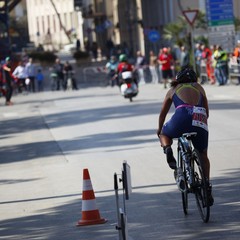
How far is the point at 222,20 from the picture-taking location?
1802 inches

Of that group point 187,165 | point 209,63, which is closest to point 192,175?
point 187,165

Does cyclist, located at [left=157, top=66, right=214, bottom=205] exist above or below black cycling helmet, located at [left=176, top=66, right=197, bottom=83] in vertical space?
below

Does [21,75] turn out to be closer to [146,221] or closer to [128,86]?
[128,86]

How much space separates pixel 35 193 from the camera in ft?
51.9

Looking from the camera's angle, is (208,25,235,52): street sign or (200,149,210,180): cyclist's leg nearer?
(200,149,210,180): cyclist's leg

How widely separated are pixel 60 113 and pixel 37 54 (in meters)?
41.4

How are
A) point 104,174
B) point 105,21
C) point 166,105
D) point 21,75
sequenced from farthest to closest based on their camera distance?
1. point 105,21
2. point 21,75
3. point 104,174
4. point 166,105

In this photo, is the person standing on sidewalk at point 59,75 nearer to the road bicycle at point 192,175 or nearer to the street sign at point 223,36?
the street sign at point 223,36

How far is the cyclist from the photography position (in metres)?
12.0

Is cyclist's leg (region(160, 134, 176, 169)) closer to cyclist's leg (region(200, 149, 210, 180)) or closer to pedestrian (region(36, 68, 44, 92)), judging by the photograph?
cyclist's leg (region(200, 149, 210, 180))

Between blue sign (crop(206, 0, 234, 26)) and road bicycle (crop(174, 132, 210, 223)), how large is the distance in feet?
111

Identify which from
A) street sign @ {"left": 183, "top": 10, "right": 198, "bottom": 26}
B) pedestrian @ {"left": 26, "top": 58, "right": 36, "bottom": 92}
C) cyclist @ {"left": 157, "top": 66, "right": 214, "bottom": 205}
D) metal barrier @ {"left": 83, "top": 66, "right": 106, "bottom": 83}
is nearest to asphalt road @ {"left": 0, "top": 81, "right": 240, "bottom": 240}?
cyclist @ {"left": 157, "top": 66, "right": 214, "bottom": 205}

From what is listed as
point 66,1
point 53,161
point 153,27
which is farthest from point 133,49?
point 53,161

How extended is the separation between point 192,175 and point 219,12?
34.6 m
